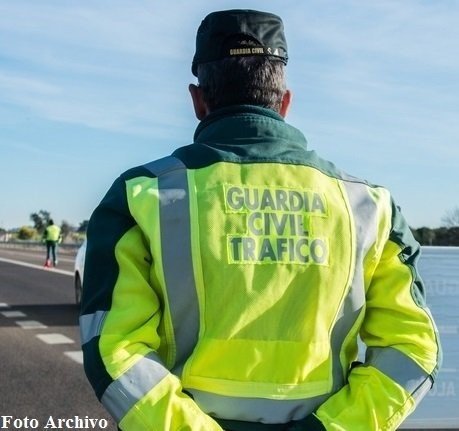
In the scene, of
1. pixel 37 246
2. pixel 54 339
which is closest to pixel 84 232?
pixel 54 339

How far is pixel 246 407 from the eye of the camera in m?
2.27

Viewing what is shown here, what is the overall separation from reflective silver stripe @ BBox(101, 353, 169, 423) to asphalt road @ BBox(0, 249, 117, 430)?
4.94 meters

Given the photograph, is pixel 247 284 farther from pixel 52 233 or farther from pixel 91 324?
pixel 52 233

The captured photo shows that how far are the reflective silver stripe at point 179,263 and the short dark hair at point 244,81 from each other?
10.9 inches

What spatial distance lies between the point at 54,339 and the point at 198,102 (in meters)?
9.53

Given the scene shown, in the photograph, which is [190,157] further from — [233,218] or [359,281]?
[359,281]

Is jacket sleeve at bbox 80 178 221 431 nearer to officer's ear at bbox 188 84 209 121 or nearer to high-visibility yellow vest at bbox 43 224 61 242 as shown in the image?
officer's ear at bbox 188 84 209 121

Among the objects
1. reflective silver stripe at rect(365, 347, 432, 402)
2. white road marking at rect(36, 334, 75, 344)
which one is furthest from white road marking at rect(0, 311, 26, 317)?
reflective silver stripe at rect(365, 347, 432, 402)

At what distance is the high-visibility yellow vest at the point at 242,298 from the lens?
7.30 feet

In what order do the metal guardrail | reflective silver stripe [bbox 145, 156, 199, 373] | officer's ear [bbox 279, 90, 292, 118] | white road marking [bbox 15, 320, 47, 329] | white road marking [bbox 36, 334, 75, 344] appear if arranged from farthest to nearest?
Answer: 1. the metal guardrail
2. white road marking [bbox 15, 320, 47, 329]
3. white road marking [bbox 36, 334, 75, 344]
4. officer's ear [bbox 279, 90, 292, 118]
5. reflective silver stripe [bbox 145, 156, 199, 373]

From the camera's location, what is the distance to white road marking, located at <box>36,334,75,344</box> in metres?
11.4

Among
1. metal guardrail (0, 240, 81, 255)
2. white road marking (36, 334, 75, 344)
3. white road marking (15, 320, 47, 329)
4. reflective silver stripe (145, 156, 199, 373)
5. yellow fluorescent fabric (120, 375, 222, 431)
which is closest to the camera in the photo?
yellow fluorescent fabric (120, 375, 222, 431)

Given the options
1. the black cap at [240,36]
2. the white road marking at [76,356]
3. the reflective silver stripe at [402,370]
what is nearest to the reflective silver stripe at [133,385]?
the reflective silver stripe at [402,370]

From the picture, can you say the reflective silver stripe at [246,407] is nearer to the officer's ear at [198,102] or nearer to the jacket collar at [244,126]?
the jacket collar at [244,126]
